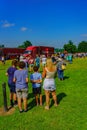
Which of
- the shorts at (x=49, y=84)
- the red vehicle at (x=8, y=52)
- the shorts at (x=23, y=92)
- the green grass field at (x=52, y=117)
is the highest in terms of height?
the red vehicle at (x=8, y=52)

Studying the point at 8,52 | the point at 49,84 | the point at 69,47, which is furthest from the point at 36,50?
the point at 69,47

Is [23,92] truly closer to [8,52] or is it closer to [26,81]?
[26,81]

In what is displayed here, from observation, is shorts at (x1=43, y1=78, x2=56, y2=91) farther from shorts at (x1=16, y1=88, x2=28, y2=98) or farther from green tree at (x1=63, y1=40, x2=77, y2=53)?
green tree at (x1=63, y1=40, x2=77, y2=53)

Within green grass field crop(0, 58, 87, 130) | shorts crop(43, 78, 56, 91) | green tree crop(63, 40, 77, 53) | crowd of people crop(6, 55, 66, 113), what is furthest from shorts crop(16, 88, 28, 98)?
green tree crop(63, 40, 77, 53)

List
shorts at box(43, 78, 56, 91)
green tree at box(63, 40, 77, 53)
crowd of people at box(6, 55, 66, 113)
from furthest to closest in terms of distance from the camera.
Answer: green tree at box(63, 40, 77, 53)
shorts at box(43, 78, 56, 91)
crowd of people at box(6, 55, 66, 113)

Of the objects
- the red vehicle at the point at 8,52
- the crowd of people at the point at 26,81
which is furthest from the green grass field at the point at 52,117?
the red vehicle at the point at 8,52

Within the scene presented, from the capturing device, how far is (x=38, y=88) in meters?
10.2

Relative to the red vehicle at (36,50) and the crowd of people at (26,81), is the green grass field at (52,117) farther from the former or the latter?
the red vehicle at (36,50)

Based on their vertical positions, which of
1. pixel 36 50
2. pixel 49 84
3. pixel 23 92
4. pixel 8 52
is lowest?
pixel 23 92

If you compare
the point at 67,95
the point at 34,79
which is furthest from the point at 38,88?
the point at 67,95

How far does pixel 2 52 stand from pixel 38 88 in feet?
171

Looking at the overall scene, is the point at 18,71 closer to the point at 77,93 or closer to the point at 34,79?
the point at 34,79

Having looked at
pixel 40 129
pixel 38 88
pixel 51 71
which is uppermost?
pixel 51 71

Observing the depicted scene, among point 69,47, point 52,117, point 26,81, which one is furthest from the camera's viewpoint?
point 69,47
